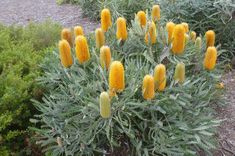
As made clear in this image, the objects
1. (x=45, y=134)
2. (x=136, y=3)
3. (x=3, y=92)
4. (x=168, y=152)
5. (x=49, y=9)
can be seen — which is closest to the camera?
(x=168, y=152)

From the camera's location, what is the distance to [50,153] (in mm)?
2492

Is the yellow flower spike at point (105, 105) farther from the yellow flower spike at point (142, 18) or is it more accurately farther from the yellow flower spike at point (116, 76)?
the yellow flower spike at point (142, 18)

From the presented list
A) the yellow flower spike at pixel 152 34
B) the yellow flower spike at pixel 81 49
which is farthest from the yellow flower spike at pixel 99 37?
the yellow flower spike at pixel 152 34

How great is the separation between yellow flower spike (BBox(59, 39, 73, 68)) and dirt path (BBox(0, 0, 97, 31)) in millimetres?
2795

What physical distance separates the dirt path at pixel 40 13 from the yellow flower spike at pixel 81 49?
2835 mm

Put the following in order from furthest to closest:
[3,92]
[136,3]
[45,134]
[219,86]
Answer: [136,3] < [219,86] < [3,92] < [45,134]

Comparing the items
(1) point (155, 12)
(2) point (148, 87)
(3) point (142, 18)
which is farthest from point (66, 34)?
(2) point (148, 87)

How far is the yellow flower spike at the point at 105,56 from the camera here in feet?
7.66

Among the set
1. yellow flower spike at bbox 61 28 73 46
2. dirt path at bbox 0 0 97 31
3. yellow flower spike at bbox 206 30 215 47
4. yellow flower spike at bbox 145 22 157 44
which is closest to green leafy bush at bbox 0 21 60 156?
yellow flower spike at bbox 61 28 73 46

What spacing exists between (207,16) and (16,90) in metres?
2.25

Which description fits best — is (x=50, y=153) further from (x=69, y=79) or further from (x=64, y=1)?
(x=64, y=1)

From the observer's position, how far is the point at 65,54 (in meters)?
2.47

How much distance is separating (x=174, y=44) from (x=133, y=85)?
0.47 m

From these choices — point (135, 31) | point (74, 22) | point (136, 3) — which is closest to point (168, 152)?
point (135, 31)
